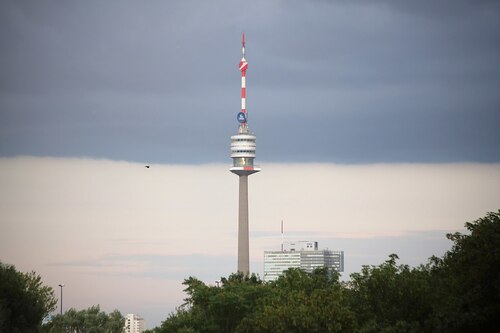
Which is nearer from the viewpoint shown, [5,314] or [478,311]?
[478,311]

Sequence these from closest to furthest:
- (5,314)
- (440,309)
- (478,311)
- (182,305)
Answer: (478,311), (440,309), (5,314), (182,305)

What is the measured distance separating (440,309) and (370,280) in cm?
1981

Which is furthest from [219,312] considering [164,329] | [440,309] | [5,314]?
[440,309]

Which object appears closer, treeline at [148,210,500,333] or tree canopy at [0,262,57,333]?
treeline at [148,210,500,333]

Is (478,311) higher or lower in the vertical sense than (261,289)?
lower

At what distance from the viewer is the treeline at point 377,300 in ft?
290

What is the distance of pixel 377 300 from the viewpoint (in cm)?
11238

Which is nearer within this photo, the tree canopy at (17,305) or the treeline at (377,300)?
the treeline at (377,300)

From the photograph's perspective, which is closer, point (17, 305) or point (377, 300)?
point (377, 300)

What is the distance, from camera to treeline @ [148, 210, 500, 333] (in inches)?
3477

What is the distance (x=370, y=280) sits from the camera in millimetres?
113438

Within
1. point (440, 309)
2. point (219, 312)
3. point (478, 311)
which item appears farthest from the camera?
point (219, 312)

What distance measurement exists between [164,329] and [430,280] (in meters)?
38.8

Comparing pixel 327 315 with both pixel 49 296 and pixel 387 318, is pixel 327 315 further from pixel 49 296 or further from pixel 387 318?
pixel 49 296
